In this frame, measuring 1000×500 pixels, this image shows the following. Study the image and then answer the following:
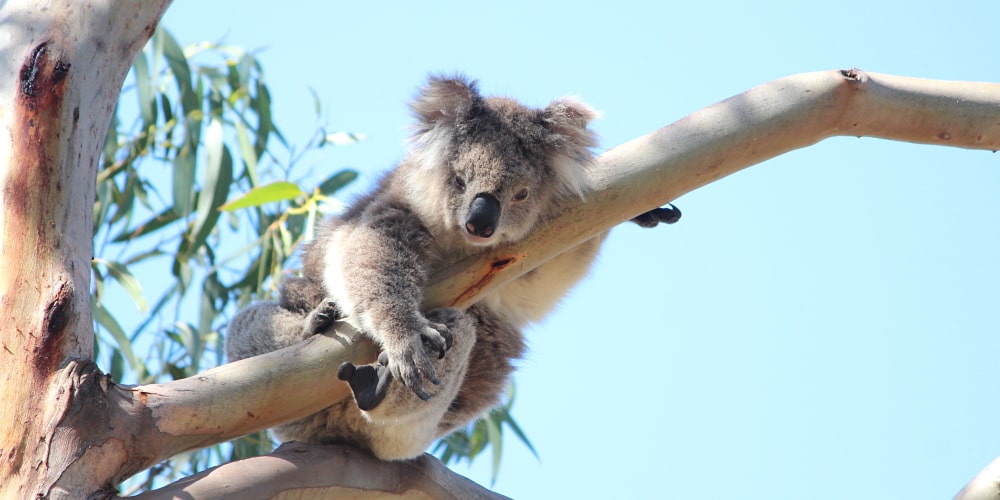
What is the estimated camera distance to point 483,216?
266 centimetres

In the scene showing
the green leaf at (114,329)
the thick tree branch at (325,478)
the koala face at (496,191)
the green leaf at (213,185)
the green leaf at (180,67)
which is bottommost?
the thick tree branch at (325,478)

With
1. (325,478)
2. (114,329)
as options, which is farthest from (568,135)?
(114,329)

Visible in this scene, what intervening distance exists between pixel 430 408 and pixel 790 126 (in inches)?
43.3

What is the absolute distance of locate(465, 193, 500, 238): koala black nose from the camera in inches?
104

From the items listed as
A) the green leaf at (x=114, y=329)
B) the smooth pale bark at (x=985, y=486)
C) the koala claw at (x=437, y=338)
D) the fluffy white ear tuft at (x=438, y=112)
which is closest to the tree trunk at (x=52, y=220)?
the koala claw at (x=437, y=338)

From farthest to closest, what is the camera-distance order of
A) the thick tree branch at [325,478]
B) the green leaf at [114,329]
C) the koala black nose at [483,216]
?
the green leaf at [114,329]
the koala black nose at [483,216]
the thick tree branch at [325,478]

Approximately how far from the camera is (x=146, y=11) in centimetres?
237

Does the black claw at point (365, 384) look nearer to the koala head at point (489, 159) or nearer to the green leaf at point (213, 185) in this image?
the koala head at point (489, 159)

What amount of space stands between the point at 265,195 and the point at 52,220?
2241mm

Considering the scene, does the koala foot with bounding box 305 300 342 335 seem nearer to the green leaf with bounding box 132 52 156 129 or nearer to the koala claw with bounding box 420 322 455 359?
the koala claw with bounding box 420 322 455 359

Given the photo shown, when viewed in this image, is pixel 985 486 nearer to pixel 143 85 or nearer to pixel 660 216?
pixel 660 216

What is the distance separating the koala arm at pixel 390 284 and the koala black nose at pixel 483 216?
20cm

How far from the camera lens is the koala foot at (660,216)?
9.37 ft

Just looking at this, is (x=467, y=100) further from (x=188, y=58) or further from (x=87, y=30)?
(x=188, y=58)
